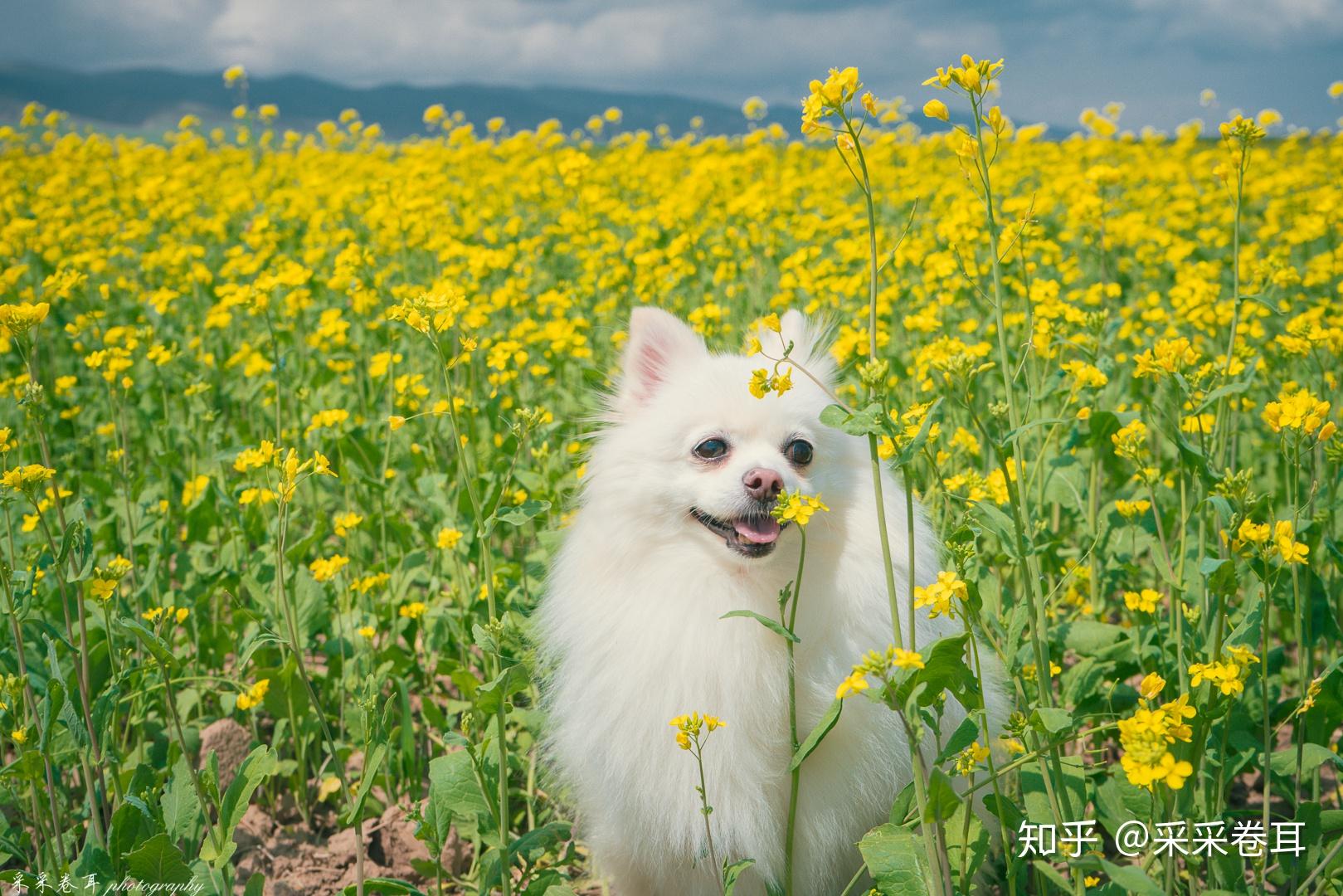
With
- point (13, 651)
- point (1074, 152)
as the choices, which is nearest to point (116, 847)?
point (13, 651)

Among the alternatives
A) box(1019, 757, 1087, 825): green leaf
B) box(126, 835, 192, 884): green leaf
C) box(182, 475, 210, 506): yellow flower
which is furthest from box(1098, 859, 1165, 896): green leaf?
box(182, 475, 210, 506): yellow flower

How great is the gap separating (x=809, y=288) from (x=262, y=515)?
114 inches

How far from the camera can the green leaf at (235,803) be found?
2.01 meters

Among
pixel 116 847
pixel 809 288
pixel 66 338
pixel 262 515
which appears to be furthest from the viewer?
pixel 66 338

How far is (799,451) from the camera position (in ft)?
7.80

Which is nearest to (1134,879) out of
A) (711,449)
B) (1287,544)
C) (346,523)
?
(1287,544)

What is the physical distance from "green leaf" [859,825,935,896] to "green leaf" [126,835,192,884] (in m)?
1.40

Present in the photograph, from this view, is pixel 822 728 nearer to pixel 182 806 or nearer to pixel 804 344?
pixel 804 344

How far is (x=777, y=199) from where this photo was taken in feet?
23.5

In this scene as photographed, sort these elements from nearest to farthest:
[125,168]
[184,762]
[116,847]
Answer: [116,847]
[184,762]
[125,168]

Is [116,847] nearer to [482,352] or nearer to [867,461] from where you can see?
[867,461]

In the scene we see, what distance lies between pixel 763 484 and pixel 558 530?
1.17 meters

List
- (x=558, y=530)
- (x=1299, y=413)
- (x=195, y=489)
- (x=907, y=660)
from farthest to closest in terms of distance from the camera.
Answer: (x=195, y=489)
(x=558, y=530)
(x=1299, y=413)
(x=907, y=660)

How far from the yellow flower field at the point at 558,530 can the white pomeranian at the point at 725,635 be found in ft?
0.42
